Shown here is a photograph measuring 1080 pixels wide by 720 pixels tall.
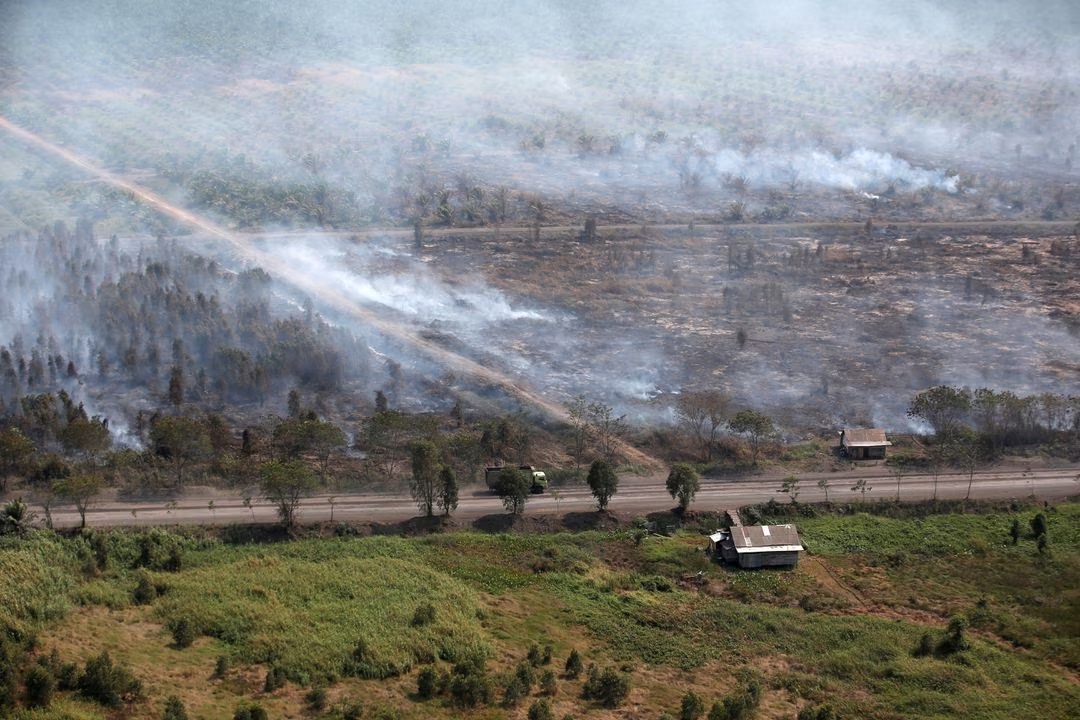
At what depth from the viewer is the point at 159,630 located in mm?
46906

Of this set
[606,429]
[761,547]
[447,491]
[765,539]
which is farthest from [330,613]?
[606,429]

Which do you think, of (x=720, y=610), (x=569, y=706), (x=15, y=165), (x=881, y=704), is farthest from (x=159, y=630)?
(x=15, y=165)

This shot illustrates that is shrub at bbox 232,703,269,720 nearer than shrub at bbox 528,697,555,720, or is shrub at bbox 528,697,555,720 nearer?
shrub at bbox 232,703,269,720

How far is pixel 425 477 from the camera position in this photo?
59406mm

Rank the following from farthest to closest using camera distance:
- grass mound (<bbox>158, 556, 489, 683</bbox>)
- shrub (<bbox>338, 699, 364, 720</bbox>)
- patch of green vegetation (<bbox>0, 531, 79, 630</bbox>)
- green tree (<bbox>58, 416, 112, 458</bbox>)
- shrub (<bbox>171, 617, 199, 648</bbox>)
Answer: green tree (<bbox>58, 416, 112, 458</bbox>) → shrub (<bbox>171, 617, 199, 648</bbox>) → grass mound (<bbox>158, 556, 489, 683</bbox>) → patch of green vegetation (<bbox>0, 531, 79, 630</bbox>) → shrub (<bbox>338, 699, 364, 720</bbox>)

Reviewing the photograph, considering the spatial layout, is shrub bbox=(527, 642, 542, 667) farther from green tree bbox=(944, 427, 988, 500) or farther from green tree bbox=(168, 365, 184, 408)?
green tree bbox=(168, 365, 184, 408)

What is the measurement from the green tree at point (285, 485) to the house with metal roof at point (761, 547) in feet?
69.7

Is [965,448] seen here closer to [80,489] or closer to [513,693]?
[513,693]

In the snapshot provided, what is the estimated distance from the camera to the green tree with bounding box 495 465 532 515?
59.5m

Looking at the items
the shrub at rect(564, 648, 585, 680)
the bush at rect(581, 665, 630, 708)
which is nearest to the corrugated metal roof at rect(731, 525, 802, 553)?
the shrub at rect(564, 648, 585, 680)

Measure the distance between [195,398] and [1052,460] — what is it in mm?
53222

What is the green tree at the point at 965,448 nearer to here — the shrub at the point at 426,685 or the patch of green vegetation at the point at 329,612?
the patch of green vegetation at the point at 329,612

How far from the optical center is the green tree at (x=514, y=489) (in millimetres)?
59531

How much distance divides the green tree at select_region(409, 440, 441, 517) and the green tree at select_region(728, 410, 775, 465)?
18.7m
